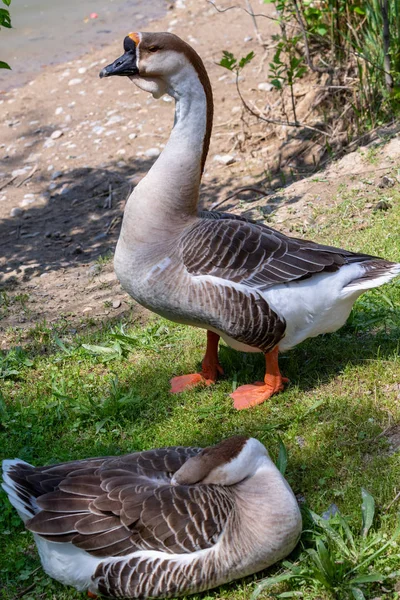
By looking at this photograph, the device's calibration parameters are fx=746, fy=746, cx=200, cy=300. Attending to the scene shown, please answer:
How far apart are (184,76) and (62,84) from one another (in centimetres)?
759

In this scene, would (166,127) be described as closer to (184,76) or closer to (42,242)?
(42,242)

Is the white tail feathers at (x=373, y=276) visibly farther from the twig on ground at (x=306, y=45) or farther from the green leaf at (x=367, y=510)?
the twig on ground at (x=306, y=45)

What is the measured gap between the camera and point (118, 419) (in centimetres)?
448

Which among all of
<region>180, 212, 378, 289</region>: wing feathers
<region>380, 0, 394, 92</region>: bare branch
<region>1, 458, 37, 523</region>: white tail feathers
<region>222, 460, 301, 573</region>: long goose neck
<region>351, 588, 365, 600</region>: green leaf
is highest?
<region>380, 0, 394, 92</region>: bare branch

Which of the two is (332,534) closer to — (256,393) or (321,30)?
(256,393)

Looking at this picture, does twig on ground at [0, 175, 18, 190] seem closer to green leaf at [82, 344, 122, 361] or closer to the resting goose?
green leaf at [82, 344, 122, 361]

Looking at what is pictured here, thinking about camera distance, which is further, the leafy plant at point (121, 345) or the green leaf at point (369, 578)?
the leafy plant at point (121, 345)

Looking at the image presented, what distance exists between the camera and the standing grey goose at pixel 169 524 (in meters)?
3.13

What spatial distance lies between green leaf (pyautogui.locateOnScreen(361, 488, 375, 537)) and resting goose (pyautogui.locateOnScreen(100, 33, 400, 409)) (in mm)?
1104

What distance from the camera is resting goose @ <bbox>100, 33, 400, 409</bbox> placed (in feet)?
A: 13.8

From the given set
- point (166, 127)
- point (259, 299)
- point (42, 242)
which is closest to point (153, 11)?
point (166, 127)

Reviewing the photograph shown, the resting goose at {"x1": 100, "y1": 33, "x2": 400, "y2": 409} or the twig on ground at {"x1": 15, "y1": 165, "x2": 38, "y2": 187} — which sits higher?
the resting goose at {"x1": 100, "y1": 33, "x2": 400, "y2": 409}

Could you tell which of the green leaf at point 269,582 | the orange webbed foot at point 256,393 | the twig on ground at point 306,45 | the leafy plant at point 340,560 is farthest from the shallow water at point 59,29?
the green leaf at point 269,582

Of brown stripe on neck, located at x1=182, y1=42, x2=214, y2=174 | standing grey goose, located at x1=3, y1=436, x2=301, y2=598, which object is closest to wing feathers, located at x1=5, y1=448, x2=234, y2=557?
standing grey goose, located at x1=3, y1=436, x2=301, y2=598
